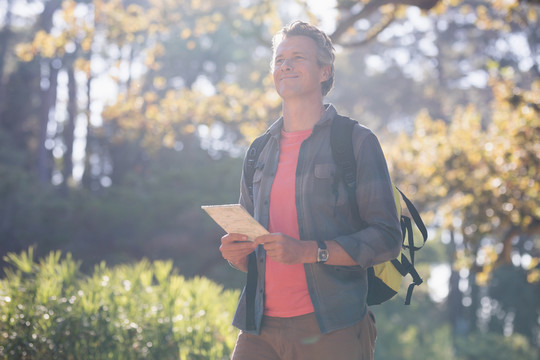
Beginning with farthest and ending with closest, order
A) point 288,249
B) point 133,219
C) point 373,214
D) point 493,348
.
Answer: point 493,348
point 133,219
point 373,214
point 288,249

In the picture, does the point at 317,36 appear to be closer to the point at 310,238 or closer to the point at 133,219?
the point at 310,238

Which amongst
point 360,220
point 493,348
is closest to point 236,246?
point 360,220

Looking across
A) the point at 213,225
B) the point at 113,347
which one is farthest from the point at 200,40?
the point at 113,347

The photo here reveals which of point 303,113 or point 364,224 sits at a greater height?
point 303,113

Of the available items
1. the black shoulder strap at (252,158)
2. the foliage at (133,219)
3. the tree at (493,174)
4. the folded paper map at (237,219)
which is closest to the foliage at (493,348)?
the foliage at (133,219)

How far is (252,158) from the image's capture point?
3.07 m

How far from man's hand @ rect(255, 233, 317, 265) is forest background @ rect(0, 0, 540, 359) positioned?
175 inches

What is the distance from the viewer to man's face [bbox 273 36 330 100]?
2812 mm

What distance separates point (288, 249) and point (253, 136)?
8573mm

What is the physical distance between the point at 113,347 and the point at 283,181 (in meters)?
3.45

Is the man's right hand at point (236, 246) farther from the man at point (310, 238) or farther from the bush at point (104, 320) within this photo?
the bush at point (104, 320)

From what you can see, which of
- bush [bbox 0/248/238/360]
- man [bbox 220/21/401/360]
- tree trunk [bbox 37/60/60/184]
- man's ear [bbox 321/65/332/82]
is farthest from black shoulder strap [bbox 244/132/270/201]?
tree trunk [bbox 37/60/60/184]

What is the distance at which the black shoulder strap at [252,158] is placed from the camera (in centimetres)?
304

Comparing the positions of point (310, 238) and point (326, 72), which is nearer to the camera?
point (310, 238)
